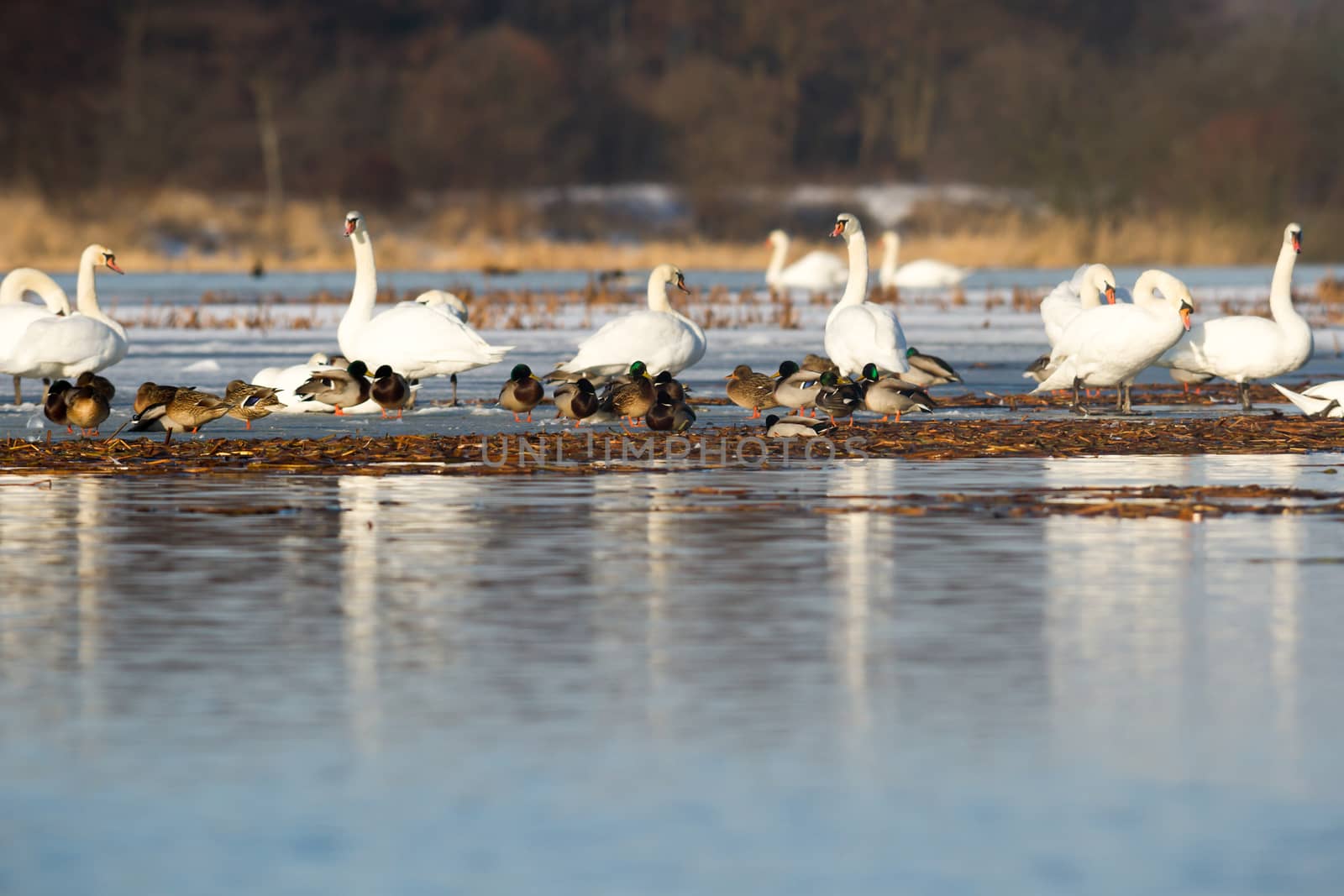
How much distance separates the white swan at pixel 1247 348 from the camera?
635 inches

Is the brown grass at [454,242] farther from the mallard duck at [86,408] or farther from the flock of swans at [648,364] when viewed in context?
the mallard duck at [86,408]

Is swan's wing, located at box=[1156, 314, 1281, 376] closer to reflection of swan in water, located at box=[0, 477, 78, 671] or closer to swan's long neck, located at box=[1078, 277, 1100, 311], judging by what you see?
swan's long neck, located at box=[1078, 277, 1100, 311]

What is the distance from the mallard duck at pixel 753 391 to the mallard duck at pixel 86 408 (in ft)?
13.8

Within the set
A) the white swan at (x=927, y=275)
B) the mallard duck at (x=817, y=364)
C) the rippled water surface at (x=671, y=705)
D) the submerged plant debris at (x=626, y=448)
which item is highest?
the white swan at (x=927, y=275)

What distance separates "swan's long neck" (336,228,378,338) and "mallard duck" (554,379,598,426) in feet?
7.62

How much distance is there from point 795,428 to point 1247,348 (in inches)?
→ 150

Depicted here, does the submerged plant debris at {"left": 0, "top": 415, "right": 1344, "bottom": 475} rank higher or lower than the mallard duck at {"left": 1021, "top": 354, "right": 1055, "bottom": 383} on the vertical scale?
lower

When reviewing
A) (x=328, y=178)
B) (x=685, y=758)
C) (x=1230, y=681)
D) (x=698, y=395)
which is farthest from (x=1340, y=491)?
(x=328, y=178)

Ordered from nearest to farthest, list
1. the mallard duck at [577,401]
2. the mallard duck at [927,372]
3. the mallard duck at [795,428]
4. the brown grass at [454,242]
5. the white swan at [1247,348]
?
the mallard duck at [795,428]
the mallard duck at [577,401]
the white swan at [1247,348]
the mallard duck at [927,372]
the brown grass at [454,242]

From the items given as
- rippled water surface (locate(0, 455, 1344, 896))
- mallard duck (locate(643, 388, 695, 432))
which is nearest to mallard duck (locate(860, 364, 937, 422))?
mallard duck (locate(643, 388, 695, 432))

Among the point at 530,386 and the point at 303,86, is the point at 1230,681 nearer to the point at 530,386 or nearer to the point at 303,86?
the point at 530,386

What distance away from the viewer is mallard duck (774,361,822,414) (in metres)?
15.4

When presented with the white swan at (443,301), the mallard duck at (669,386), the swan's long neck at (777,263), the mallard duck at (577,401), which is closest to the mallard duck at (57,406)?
the mallard duck at (577,401)

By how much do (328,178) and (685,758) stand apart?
63.1 meters
